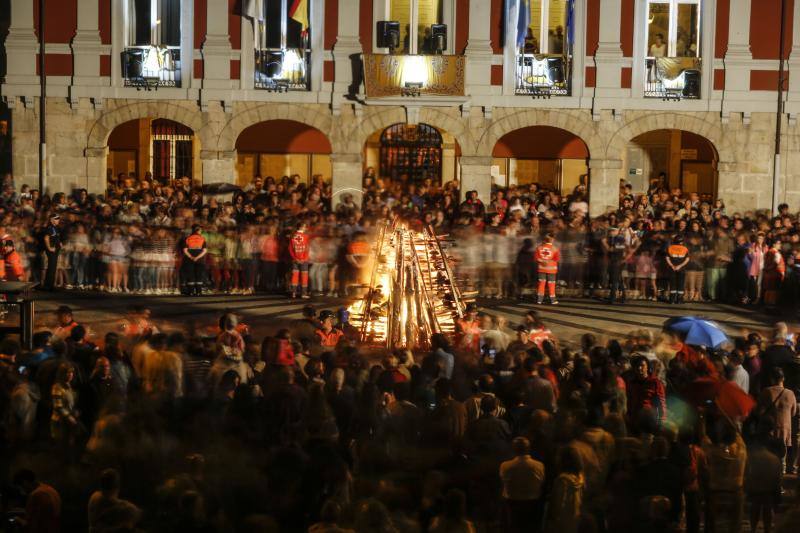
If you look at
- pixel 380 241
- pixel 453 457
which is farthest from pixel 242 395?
pixel 380 241

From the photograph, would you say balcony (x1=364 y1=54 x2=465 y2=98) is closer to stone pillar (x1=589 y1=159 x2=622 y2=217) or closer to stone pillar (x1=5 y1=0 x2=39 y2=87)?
stone pillar (x1=589 y1=159 x2=622 y2=217)

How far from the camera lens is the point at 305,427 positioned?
10484mm

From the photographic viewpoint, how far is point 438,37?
91.1ft

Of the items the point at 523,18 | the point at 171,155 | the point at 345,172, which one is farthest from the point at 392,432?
the point at 171,155

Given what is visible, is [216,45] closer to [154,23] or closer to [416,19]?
[154,23]

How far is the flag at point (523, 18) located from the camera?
27594mm

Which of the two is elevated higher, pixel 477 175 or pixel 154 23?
pixel 154 23

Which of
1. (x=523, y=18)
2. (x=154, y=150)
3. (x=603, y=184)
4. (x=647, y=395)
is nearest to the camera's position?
(x=647, y=395)

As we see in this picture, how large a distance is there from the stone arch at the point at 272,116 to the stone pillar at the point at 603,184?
18.9ft

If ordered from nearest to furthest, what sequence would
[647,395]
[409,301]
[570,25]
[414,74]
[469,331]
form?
1. [647,395]
2. [469,331]
3. [409,301]
4. [414,74]
5. [570,25]

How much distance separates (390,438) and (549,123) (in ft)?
60.6

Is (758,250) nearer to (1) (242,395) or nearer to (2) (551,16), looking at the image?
(2) (551,16)

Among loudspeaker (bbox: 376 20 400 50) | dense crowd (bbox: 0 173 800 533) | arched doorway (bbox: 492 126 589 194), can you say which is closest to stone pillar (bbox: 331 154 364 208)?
loudspeaker (bbox: 376 20 400 50)

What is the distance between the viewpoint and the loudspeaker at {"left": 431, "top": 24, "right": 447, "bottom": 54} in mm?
27797
